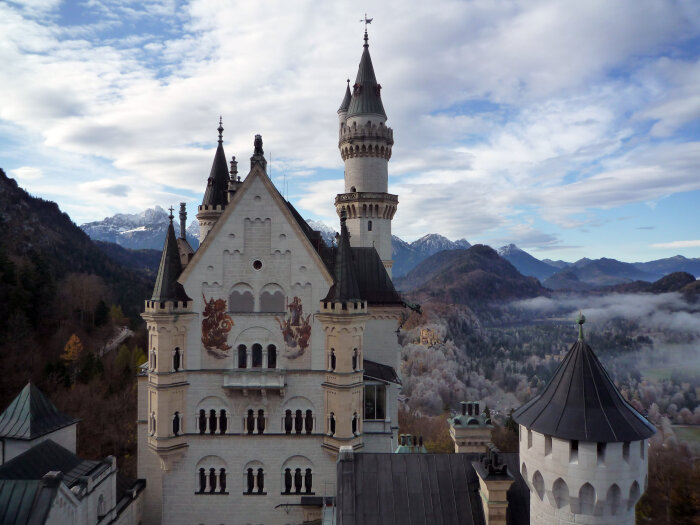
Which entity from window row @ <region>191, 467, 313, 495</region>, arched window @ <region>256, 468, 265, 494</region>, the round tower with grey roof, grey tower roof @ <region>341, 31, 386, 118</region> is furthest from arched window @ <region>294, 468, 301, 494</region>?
grey tower roof @ <region>341, 31, 386, 118</region>

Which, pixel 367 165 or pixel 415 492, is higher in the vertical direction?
pixel 367 165

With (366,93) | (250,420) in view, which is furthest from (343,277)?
(366,93)

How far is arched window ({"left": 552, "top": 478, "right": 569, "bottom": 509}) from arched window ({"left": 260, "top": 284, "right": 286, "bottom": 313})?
18.4 m

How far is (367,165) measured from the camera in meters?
42.1

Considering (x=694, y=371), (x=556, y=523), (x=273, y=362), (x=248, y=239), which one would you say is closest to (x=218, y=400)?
(x=273, y=362)

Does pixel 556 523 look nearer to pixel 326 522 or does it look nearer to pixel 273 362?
pixel 326 522

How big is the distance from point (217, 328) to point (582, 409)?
20.8 m

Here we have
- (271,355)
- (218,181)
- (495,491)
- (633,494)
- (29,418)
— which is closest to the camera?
(633,494)

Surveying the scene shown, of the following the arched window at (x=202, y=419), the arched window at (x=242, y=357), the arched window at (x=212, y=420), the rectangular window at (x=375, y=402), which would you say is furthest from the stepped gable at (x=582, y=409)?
the arched window at (x=202, y=419)

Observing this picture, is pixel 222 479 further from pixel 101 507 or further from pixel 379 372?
pixel 379 372

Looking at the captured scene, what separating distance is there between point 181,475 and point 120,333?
227ft

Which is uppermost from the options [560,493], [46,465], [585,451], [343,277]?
[343,277]

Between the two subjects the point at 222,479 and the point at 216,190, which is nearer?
the point at 222,479

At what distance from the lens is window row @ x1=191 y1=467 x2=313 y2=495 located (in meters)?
A: 28.1
